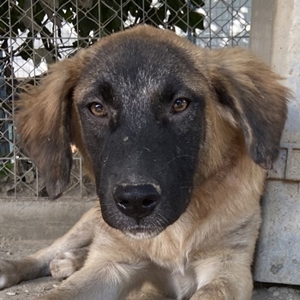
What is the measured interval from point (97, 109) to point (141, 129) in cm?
31

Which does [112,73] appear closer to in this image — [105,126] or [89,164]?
[105,126]

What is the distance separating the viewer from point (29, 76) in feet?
14.0

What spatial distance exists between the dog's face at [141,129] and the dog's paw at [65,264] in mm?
887

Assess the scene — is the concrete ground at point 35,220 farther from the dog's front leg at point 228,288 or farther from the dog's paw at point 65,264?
the dog's front leg at point 228,288

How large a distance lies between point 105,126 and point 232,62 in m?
0.70

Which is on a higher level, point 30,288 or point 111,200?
point 111,200

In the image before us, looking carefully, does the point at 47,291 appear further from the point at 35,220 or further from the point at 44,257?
the point at 35,220

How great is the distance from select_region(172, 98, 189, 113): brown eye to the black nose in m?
0.42

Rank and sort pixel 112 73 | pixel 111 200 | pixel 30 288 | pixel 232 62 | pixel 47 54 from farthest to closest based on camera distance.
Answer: pixel 47 54 < pixel 30 288 < pixel 232 62 < pixel 112 73 < pixel 111 200

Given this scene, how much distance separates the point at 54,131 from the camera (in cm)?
290

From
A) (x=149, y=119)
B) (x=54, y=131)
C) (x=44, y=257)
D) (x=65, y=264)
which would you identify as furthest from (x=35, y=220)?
(x=149, y=119)

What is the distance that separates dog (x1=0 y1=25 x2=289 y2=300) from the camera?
8.07 feet

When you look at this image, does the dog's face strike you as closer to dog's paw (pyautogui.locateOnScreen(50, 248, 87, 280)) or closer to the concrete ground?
dog's paw (pyautogui.locateOnScreen(50, 248, 87, 280))

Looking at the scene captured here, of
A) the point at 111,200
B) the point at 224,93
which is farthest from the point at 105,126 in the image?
the point at 224,93
